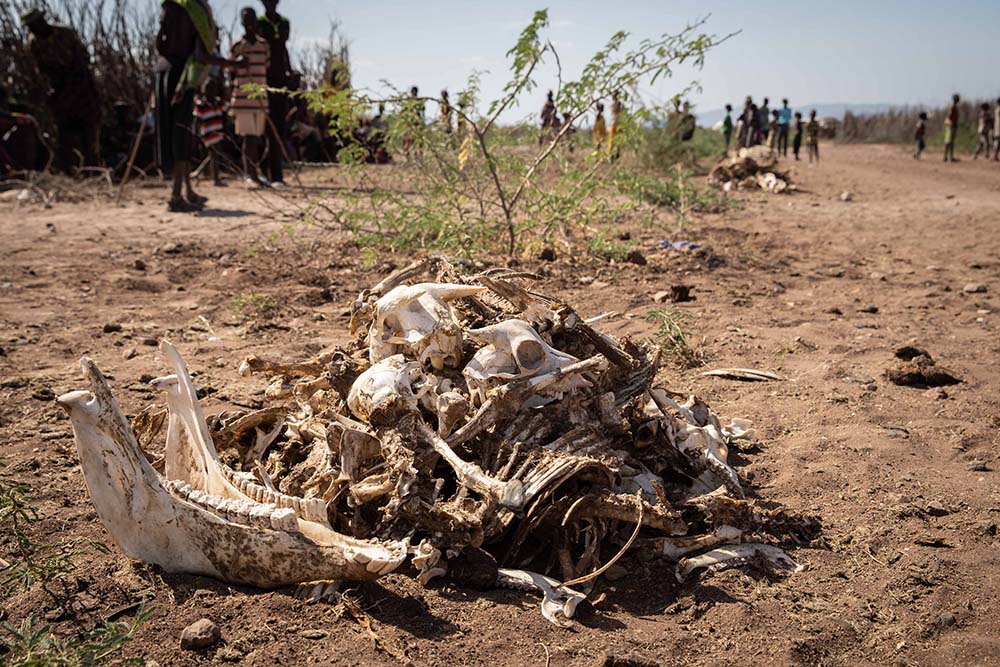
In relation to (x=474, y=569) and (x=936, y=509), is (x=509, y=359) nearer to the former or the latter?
(x=474, y=569)

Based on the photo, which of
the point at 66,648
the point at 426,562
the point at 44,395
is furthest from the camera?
the point at 44,395

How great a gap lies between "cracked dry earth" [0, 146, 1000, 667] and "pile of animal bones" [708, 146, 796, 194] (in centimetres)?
410

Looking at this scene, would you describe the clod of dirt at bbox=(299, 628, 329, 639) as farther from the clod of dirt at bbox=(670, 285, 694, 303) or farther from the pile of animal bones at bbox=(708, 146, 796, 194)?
the pile of animal bones at bbox=(708, 146, 796, 194)

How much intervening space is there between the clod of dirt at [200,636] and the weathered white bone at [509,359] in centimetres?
105

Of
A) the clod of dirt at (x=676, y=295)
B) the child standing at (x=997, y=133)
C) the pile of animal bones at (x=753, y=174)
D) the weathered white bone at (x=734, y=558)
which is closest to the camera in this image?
the weathered white bone at (x=734, y=558)

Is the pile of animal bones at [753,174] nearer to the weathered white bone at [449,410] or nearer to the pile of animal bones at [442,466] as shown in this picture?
the pile of animal bones at [442,466]

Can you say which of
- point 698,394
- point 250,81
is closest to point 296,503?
point 698,394

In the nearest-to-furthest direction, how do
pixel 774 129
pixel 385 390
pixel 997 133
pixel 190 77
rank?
pixel 385 390
pixel 190 77
pixel 997 133
pixel 774 129

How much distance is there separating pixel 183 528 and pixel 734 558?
1.67 metres

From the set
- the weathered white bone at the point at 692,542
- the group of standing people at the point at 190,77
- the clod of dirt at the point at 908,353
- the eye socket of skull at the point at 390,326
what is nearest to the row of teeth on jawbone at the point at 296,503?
the eye socket of skull at the point at 390,326

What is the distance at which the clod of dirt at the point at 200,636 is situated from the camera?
2.07 m

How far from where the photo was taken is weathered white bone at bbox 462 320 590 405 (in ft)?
8.86

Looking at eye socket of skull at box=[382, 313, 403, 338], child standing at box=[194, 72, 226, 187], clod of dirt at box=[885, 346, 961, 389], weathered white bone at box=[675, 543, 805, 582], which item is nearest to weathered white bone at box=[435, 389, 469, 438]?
eye socket of skull at box=[382, 313, 403, 338]

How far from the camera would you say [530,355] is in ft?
9.05
